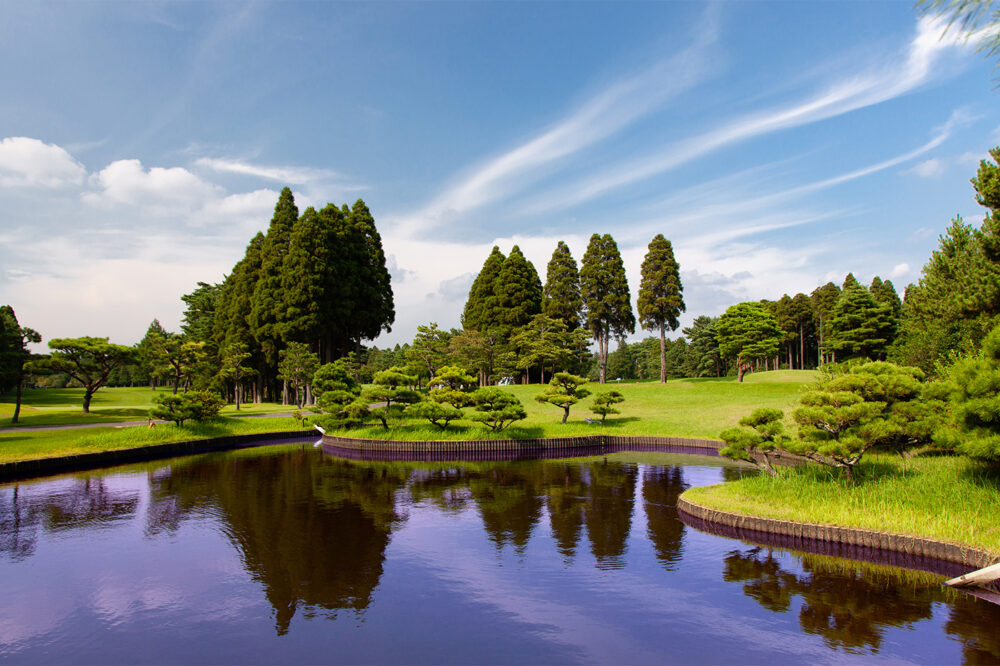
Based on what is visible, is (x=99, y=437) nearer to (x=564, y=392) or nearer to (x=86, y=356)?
(x=86, y=356)

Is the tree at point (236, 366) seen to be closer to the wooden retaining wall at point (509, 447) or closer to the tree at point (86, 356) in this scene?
the tree at point (86, 356)

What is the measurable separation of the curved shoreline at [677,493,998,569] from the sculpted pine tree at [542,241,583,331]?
33.2 meters

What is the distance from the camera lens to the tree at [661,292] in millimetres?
40219

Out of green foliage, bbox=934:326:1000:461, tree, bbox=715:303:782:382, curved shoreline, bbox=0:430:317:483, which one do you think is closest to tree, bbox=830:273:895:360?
tree, bbox=715:303:782:382

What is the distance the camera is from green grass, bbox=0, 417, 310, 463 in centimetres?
1780

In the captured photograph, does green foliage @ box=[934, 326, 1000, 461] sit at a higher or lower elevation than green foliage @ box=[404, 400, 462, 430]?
higher

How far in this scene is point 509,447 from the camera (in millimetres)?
21938

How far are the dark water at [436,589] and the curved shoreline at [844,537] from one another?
0.56 m

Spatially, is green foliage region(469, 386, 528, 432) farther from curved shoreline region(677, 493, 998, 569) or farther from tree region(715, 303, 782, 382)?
tree region(715, 303, 782, 382)

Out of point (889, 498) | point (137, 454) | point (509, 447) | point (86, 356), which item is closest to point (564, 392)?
point (509, 447)

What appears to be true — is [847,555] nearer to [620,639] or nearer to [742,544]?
[742,544]

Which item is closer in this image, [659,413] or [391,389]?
[391,389]

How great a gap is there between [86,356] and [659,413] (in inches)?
1203

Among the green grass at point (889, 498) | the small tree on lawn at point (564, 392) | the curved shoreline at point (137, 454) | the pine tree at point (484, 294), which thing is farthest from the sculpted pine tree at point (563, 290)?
the green grass at point (889, 498)
